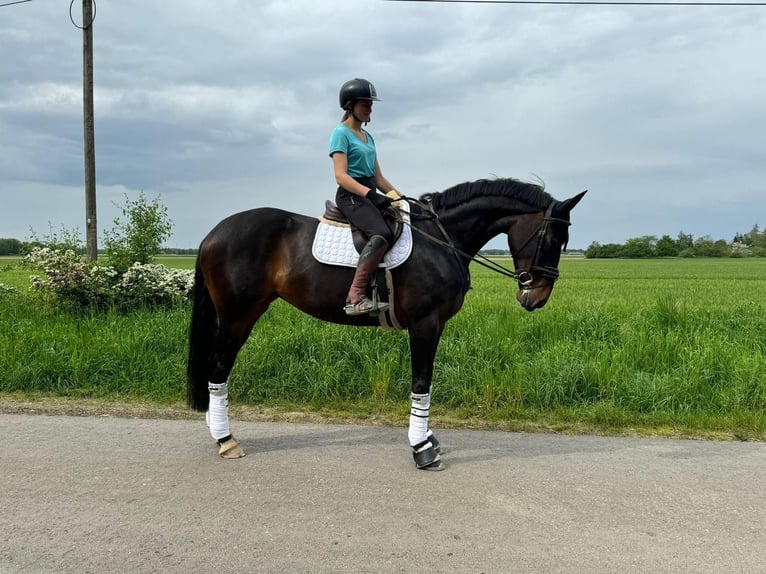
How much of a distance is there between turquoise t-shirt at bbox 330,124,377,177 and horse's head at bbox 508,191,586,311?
1307 millimetres

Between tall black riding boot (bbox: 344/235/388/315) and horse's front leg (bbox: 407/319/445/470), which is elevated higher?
tall black riding boot (bbox: 344/235/388/315)

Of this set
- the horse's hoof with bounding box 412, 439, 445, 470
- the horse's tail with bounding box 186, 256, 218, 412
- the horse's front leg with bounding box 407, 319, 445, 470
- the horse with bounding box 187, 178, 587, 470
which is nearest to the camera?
the horse's hoof with bounding box 412, 439, 445, 470

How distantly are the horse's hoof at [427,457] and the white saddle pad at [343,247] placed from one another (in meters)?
1.39

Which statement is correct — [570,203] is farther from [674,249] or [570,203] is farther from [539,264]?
[674,249]

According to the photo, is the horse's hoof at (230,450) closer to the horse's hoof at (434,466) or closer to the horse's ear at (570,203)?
the horse's hoof at (434,466)

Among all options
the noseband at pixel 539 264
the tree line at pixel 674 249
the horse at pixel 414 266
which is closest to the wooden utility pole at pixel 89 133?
the horse at pixel 414 266

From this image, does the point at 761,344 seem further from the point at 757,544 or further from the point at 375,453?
the point at 375,453

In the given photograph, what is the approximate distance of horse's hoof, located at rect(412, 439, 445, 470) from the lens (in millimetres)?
3930

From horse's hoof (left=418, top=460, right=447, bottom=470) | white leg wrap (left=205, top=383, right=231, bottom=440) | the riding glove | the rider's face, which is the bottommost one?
horse's hoof (left=418, top=460, right=447, bottom=470)

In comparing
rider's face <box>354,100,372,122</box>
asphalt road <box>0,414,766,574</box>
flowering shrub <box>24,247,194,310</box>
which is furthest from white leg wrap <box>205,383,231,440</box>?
flowering shrub <box>24,247,194,310</box>

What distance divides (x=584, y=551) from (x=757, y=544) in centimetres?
93

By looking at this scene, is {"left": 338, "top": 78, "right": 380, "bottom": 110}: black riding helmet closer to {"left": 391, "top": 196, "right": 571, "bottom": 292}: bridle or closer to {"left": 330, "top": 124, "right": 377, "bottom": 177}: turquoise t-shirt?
{"left": 330, "top": 124, "right": 377, "bottom": 177}: turquoise t-shirt

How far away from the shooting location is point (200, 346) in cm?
487

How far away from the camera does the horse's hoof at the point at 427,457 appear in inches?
155
